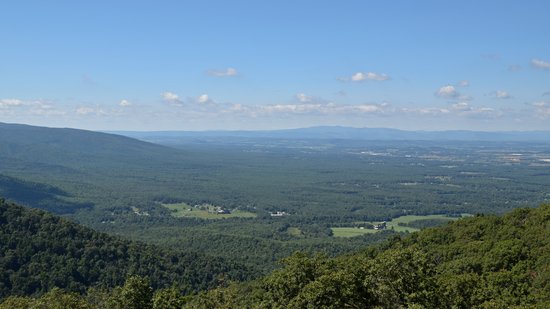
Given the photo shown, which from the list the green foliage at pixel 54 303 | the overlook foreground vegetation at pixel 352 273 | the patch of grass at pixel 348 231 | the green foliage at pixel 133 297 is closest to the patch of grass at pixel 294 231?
the patch of grass at pixel 348 231

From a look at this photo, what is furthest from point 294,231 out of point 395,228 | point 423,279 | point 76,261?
point 423,279

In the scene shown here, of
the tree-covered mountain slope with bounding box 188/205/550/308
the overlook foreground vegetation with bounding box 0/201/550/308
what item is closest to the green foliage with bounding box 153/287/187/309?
the overlook foreground vegetation with bounding box 0/201/550/308

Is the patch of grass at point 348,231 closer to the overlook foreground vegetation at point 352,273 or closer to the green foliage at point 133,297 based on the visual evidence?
the overlook foreground vegetation at point 352,273

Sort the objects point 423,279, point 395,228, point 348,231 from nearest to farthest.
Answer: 1. point 423,279
2. point 348,231
3. point 395,228

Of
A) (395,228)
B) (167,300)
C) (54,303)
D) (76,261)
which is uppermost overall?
(167,300)

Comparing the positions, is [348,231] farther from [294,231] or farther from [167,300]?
[167,300]

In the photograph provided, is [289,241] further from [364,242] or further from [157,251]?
[157,251]

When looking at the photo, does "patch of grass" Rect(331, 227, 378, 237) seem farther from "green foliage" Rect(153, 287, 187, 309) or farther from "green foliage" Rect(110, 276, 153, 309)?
"green foliage" Rect(110, 276, 153, 309)
